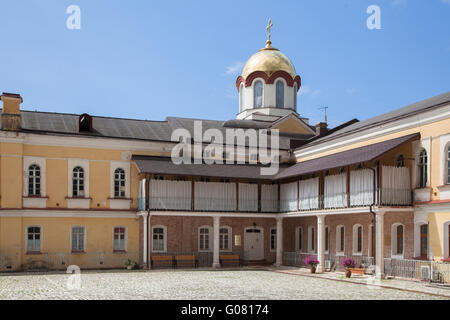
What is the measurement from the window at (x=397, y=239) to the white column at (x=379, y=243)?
5.68 feet

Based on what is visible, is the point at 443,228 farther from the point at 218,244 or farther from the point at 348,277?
the point at 218,244

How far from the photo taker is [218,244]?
30.5 metres

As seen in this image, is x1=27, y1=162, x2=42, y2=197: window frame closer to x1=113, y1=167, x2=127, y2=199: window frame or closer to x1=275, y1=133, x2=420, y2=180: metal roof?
x1=113, y1=167, x2=127, y2=199: window frame

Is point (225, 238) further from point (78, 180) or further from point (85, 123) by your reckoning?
point (85, 123)

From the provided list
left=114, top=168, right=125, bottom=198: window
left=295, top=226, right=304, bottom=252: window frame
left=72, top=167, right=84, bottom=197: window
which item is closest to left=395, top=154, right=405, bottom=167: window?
left=295, top=226, right=304, bottom=252: window frame

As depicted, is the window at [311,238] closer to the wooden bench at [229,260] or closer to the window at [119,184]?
the wooden bench at [229,260]

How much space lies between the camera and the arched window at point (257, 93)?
40.4 metres

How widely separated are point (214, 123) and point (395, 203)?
16.3 metres

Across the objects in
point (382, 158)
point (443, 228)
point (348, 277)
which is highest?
point (382, 158)

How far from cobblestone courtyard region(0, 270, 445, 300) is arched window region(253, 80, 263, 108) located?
53.4 feet

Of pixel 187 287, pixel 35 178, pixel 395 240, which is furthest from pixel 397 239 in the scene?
pixel 35 178

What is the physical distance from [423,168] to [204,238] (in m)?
13.1

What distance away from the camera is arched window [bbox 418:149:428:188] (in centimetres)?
2394
